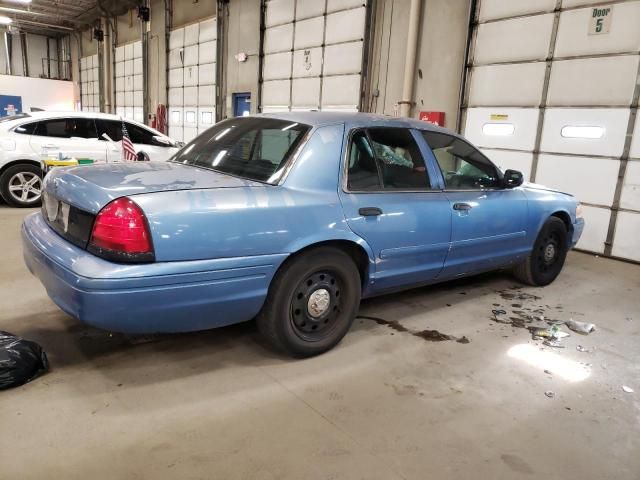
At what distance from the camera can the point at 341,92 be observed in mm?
10195

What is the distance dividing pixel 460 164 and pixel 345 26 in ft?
23.5

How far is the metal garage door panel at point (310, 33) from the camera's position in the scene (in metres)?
10.6

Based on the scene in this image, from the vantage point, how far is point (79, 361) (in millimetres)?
2828

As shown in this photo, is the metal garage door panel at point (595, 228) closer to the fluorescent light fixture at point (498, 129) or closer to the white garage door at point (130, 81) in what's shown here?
the fluorescent light fixture at point (498, 129)

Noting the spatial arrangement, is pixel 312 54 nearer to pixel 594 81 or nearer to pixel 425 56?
pixel 425 56

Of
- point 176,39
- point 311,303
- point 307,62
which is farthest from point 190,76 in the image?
point 311,303

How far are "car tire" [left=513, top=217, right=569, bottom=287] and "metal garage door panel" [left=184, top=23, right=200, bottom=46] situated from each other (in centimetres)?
1272

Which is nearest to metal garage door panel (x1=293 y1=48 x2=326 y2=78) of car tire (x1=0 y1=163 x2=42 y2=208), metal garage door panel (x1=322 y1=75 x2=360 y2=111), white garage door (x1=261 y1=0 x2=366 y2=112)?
white garage door (x1=261 y1=0 x2=366 y2=112)

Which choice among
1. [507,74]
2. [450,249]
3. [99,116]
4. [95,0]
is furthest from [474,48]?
[95,0]

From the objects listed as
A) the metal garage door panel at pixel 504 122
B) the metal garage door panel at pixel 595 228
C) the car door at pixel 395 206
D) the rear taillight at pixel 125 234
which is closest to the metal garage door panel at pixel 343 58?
the metal garage door panel at pixel 504 122

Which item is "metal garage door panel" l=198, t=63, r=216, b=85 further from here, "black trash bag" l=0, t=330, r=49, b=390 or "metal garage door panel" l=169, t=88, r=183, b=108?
"black trash bag" l=0, t=330, r=49, b=390

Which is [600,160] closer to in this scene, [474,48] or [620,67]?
[620,67]

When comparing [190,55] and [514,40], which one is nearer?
[514,40]

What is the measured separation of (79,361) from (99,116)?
623cm
